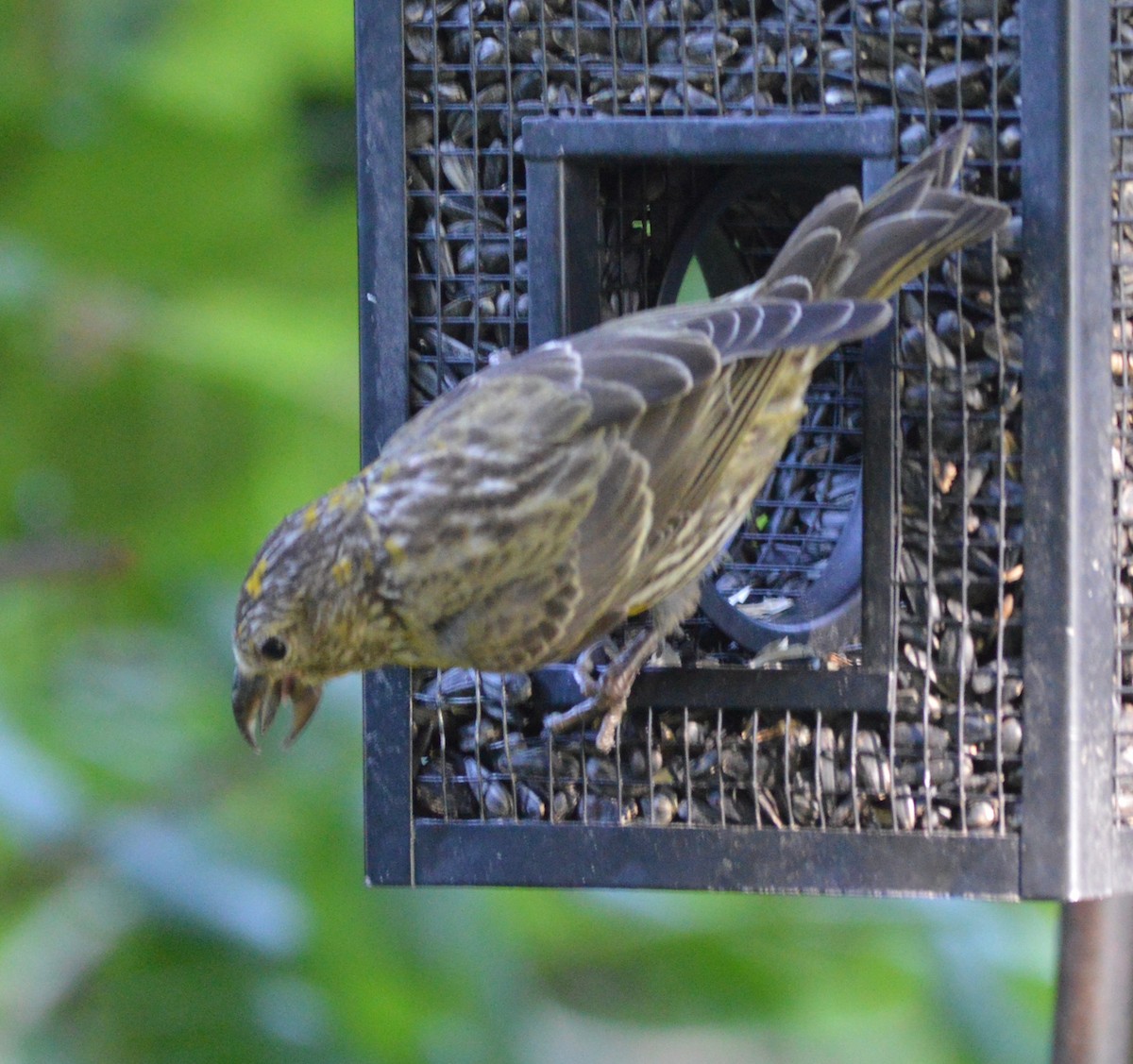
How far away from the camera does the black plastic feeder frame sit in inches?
126

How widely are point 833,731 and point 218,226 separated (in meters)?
2.16

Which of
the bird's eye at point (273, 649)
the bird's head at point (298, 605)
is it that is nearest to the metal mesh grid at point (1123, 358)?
the bird's head at point (298, 605)

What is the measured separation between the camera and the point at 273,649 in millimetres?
3270

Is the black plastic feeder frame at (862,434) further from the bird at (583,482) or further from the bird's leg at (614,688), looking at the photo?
the bird at (583,482)

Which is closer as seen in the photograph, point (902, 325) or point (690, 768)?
point (902, 325)

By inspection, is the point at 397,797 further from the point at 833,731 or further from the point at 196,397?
the point at 196,397

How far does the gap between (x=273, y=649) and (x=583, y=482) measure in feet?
2.43

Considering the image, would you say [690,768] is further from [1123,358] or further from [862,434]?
[1123,358]

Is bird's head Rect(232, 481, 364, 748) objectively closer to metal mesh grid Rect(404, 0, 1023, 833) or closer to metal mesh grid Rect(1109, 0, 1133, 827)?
metal mesh grid Rect(404, 0, 1023, 833)

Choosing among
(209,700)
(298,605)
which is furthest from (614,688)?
(209,700)

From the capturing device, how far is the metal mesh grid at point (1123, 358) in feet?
10.8

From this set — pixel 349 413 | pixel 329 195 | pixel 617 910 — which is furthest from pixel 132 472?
pixel 617 910

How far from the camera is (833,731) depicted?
133 inches

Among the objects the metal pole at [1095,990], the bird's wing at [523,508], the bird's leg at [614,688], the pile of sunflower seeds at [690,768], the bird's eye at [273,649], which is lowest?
the metal pole at [1095,990]
